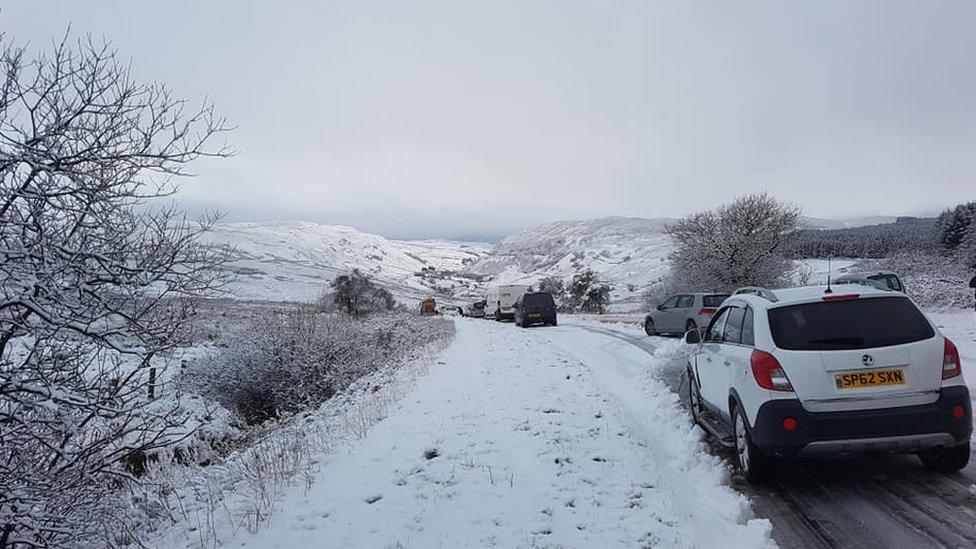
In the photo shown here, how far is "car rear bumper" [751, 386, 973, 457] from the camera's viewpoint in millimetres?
4809

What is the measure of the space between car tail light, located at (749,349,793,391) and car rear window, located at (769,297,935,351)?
0.16 m

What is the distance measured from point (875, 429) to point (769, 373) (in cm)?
89

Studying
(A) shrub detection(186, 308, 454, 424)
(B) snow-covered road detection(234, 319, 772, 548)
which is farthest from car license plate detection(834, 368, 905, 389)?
(A) shrub detection(186, 308, 454, 424)

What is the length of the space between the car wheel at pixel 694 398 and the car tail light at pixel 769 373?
88.7 inches

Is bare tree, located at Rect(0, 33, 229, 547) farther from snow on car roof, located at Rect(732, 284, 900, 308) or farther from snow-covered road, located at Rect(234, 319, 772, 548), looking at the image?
snow on car roof, located at Rect(732, 284, 900, 308)

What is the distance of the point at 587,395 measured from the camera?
10016 millimetres

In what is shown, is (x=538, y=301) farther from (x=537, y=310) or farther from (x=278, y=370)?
(x=278, y=370)

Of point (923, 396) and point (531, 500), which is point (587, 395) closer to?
point (531, 500)

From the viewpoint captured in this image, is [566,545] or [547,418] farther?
[547,418]

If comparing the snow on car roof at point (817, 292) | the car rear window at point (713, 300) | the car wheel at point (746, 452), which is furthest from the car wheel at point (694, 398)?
the car rear window at point (713, 300)

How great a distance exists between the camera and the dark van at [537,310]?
104ft

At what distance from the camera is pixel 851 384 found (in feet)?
16.0

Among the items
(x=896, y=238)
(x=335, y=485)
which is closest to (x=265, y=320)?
(x=335, y=485)

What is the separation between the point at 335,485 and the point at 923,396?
17.8ft
